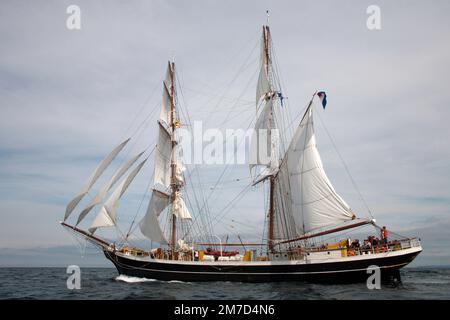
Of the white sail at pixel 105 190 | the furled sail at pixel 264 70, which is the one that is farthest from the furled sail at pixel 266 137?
the white sail at pixel 105 190

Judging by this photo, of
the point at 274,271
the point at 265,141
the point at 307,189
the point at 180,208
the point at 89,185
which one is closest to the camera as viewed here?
the point at 274,271

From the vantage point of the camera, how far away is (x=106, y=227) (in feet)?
143

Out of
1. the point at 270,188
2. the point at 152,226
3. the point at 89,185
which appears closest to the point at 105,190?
the point at 89,185

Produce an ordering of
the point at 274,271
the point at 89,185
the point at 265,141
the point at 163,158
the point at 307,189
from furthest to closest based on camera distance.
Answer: the point at 163,158, the point at 265,141, the point at 89,185, the point at 307,189, the point at 274,271

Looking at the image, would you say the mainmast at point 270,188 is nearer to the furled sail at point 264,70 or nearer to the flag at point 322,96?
the furled sail at point 264,70

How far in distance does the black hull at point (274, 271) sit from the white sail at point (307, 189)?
409 cm

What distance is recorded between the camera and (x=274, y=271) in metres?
38.5

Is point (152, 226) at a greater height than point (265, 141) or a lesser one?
lesser

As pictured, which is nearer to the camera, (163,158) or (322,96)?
(322,96)

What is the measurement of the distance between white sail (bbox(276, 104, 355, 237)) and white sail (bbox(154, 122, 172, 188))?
14160mm

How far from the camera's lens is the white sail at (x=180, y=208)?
46.8 metres

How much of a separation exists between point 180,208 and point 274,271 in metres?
14.4

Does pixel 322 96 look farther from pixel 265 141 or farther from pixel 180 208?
pixel 180 208

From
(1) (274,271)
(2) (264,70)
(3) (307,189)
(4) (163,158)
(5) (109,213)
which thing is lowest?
(1) (274,271)
